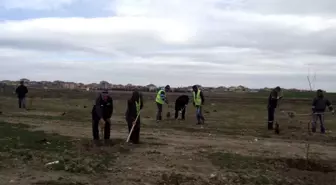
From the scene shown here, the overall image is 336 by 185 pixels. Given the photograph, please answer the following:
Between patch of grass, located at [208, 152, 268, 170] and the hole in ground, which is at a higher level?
patch of grass, located at [208, 152, 268, 170]

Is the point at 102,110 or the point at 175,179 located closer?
the point at 175,179

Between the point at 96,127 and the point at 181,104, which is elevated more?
the point at 181,104

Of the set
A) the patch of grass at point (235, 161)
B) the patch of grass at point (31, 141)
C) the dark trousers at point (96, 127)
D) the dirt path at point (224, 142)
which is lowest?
the patch of grass at point (235, 161)

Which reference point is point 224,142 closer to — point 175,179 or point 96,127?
point 96,127

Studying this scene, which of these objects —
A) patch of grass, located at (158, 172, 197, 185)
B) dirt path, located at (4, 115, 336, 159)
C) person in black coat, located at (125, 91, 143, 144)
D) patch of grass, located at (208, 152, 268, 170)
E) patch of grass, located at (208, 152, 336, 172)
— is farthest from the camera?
person in black coat, located at (125, 91, 143, 144)

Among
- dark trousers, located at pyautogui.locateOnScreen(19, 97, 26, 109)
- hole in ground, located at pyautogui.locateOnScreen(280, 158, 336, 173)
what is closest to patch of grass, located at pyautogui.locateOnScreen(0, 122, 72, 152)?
hole in ground, located at pyautogui.locateOnScreen(280, 158, 336, 173)

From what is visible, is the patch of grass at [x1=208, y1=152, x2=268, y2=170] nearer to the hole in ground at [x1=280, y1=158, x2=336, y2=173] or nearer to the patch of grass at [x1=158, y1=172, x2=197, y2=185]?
the hole in ground at [x1=280, y1=158, x2=336, y2=173]

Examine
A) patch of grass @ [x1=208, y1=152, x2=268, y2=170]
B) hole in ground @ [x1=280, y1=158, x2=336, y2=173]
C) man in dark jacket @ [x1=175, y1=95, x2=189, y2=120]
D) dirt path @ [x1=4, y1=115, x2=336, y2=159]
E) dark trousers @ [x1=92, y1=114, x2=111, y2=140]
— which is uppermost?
man in dark jacket @ [x1=175, y1=95, x2=189, y2=120]

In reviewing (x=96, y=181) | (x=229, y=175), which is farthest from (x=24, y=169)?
(x=229, y=175)

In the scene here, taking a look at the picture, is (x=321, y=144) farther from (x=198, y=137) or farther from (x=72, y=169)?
(x=72, y=169)

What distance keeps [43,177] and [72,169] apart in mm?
792

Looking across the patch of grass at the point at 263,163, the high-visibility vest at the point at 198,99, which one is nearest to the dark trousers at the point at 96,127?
the patch of grass at the point at 263,163

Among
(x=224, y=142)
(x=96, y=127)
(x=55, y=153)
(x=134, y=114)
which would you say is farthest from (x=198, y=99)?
(x=55, y=153)

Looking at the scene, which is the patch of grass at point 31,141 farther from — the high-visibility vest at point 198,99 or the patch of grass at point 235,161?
the high-visibility vest at point 198,99
